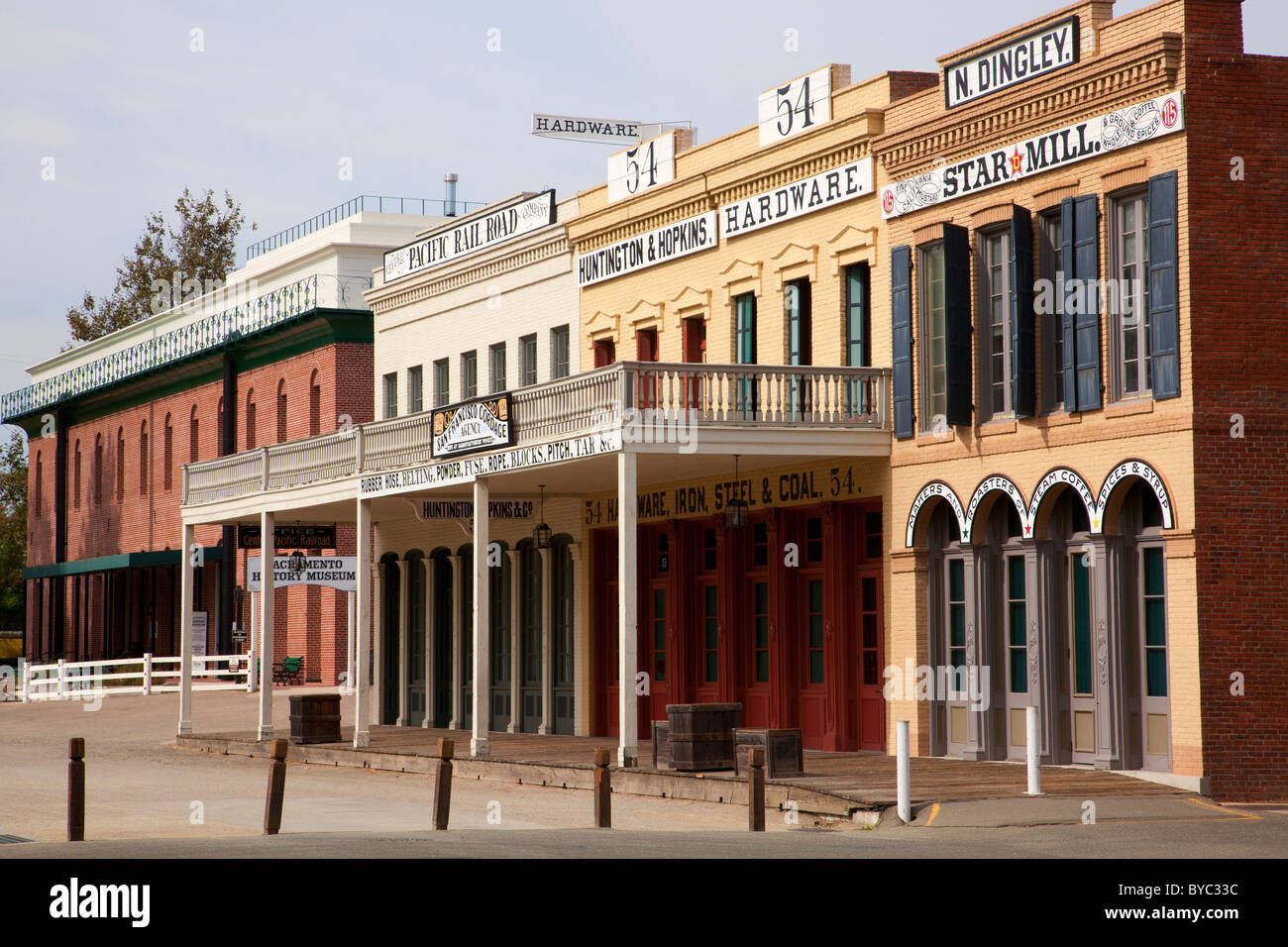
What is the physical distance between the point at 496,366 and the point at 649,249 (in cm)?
532

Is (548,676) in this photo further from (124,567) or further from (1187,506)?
(124,567)

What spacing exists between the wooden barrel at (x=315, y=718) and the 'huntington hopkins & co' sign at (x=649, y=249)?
25.6ft

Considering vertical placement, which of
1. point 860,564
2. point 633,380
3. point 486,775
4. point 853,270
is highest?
point 853,270

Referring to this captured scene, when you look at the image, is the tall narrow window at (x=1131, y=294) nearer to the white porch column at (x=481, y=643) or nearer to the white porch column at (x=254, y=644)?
the white porch column at (x=481, y=643)

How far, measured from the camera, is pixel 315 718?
29.8 meters

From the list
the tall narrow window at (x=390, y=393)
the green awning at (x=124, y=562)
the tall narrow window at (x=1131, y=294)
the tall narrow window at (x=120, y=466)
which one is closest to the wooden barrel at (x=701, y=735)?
the tall narrow window at (x=1131, y=294)

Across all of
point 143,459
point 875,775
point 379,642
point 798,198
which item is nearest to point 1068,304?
point 875,775

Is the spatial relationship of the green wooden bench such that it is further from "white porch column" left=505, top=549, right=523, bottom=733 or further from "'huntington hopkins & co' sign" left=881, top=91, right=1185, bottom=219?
"'huntington hopkins & co' sign" left=881, top=91, right=1185, bottom=219

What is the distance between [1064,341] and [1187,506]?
2.64 meters

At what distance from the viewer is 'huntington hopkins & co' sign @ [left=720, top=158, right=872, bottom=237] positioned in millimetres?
24422

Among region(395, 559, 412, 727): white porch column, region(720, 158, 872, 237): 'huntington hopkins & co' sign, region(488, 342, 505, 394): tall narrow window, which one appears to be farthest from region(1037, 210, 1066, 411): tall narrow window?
region(395, 559, 412, 727): white porch column

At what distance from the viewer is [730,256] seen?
27250mm

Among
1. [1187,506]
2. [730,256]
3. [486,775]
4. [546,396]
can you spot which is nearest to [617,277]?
[730,256]

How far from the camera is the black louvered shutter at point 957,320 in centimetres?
2212
